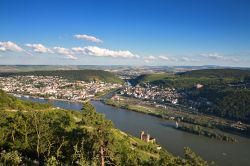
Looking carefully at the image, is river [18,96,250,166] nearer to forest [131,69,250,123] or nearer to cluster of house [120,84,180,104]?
forest [131,69,250,123]

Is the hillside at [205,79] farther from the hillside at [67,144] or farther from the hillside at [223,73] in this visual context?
the hillside at [67,144]

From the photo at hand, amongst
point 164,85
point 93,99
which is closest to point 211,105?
point 93,99

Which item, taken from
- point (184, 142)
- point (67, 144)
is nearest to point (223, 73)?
point (184, 142)

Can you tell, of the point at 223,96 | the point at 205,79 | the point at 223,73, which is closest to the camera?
the point at 223,96

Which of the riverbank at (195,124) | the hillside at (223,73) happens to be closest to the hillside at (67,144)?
the riverbank at (195,124)

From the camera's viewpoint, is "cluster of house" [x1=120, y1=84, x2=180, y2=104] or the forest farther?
"cluster of house" [x1=120, y1=84, x2=180, y2=104]

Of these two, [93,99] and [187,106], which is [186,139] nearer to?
[187,106]

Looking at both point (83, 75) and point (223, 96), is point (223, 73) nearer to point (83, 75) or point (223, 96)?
point (223, 96)

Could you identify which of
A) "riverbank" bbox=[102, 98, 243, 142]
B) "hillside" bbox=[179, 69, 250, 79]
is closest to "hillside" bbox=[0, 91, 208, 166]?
"riverbank" bbox=[102, 98, 243, 142]

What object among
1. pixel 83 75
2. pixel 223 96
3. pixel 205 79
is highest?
pixel 205 79
